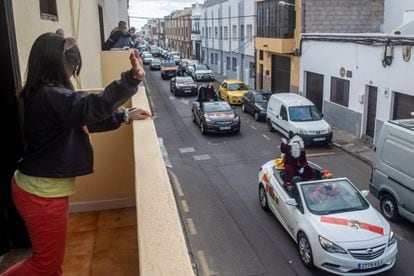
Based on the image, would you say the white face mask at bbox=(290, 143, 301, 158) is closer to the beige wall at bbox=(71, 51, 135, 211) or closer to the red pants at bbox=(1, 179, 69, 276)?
the beige wall at bbox=(71, 51, 135, 211)

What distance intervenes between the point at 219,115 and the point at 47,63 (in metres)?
18.3

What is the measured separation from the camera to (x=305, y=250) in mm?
8516

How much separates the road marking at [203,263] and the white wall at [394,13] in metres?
19.5

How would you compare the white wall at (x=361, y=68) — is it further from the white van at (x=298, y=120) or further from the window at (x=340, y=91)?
the white van at (x=298, y=120)

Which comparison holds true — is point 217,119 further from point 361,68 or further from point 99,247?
point 99,247

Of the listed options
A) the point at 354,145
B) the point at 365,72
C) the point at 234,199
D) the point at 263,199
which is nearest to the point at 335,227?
the point at 263,199

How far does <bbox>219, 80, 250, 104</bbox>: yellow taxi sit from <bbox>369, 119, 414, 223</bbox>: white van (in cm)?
1739

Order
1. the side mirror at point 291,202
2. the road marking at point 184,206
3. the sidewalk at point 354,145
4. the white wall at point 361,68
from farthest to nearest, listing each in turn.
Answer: the sidewalk at point 354,145
the white wall at point 361,68
the road marking at point 184,206
the side mirror at point 291,202

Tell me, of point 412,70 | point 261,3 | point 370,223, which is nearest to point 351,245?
point 370,223

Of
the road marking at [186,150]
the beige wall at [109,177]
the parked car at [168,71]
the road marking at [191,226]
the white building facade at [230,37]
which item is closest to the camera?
the beige wall at [109,177]

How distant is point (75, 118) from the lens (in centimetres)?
215

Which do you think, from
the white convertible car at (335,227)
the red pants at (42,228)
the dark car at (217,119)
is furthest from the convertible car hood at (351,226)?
the dark car at (217,119)

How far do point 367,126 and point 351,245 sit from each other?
39.0 feet

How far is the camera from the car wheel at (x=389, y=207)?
1026 centimetres
